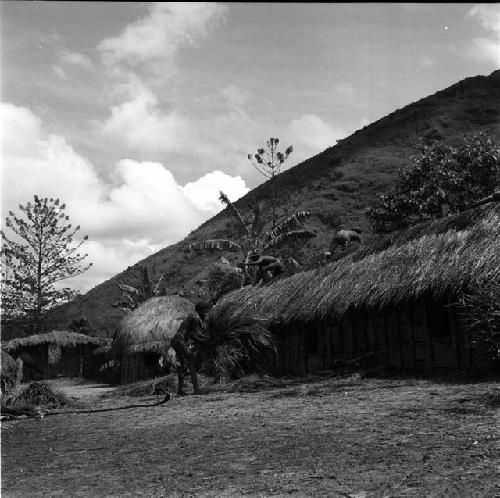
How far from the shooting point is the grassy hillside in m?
55.0

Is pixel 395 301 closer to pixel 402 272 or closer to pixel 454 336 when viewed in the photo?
pixel 402 272

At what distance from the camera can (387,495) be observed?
406cm

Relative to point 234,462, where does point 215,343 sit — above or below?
above

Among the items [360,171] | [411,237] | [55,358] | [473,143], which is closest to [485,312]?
[411,237]

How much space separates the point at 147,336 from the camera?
23016mm

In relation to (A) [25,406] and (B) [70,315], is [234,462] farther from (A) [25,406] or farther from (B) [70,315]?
(B) [70,315]

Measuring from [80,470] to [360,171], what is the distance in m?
57.4

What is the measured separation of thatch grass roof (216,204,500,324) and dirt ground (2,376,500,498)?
2.82 meters

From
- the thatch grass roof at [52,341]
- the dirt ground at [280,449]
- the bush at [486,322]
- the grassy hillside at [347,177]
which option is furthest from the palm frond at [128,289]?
the bush at [486,322]

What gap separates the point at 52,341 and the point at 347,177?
3675 centimetres

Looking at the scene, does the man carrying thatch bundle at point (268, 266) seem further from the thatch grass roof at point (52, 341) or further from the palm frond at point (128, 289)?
the thatch grass roof at point (52, 341)

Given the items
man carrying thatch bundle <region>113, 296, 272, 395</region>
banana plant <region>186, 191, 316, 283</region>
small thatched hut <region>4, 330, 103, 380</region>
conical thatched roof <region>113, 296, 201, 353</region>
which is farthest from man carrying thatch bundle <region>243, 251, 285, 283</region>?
small thatched hut <region>4, 330, 103, 380</region>

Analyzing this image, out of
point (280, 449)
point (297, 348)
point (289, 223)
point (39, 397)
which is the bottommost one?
point (280, 449)

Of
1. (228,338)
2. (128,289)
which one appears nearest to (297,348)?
(228,338)
